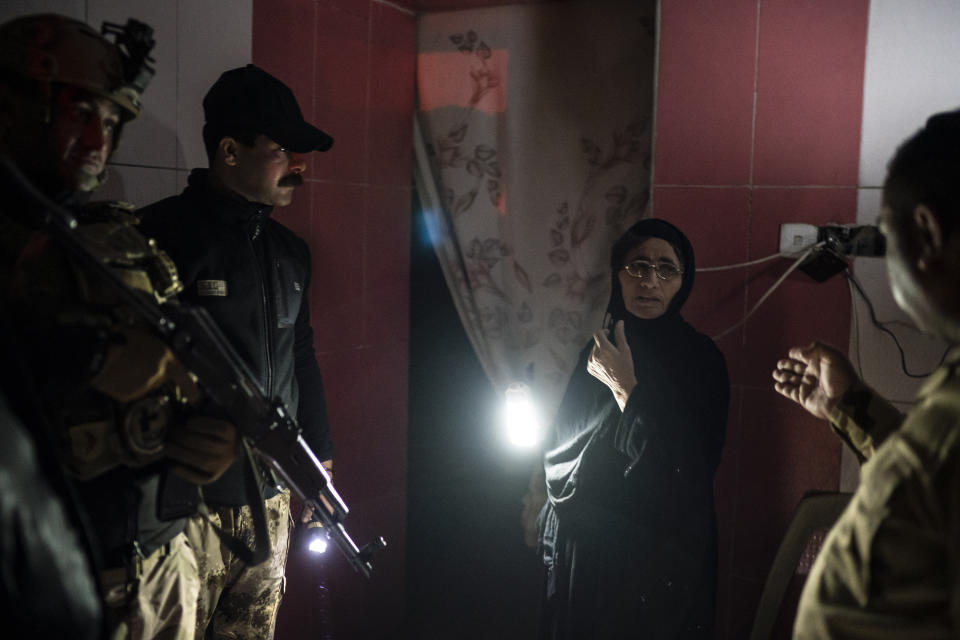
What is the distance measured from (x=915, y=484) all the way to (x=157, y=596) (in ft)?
4.02

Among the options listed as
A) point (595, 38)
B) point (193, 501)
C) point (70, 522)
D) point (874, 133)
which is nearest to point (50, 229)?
point (70, 522)

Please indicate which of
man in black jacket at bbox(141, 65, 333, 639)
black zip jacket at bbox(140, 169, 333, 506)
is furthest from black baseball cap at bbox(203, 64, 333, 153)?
black zip jacket at bbox(140, 169, 333, 506)

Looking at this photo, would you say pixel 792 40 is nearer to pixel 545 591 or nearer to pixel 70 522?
pixel 545 591

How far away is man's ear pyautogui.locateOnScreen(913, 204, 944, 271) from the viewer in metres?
0.86

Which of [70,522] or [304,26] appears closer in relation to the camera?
[70,522]

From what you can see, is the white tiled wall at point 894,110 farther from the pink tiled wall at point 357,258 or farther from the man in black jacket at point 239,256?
the pink tiled wall at point 357,258

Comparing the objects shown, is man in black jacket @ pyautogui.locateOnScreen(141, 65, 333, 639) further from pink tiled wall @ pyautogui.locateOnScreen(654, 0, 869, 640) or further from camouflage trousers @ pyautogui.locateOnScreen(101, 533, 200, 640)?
pink tiled wall @ pyautogui.locateOnScreen(654, 0, 869, 640)

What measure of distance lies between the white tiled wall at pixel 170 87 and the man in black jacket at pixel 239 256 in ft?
0.51

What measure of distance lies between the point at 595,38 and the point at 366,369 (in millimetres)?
1441

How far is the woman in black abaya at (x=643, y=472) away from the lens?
1.80 meters

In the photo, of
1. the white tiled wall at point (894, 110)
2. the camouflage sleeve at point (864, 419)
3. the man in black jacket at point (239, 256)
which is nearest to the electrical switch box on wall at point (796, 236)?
the white tiled wall at point (894, 110)

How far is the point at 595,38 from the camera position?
263 cm

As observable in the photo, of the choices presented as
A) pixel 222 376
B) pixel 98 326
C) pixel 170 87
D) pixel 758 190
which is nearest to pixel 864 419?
pixel 758 190

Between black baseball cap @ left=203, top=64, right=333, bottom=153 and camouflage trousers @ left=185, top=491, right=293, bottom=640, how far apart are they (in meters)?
0.84
